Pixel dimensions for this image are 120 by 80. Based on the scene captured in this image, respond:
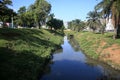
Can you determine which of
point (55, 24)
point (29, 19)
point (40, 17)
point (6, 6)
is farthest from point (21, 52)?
point (55, 24)

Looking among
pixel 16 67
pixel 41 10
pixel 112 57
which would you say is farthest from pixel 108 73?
pixel 41 10

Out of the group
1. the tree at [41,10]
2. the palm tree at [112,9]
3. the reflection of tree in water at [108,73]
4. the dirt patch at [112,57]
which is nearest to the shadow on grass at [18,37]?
the dirt patch at [112,57]

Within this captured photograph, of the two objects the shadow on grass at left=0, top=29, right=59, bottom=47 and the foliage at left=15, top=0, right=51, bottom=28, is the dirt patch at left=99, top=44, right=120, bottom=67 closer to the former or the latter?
the shadow on grass at left=0, top=29, right=59, bottom=47

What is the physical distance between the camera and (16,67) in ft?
64.5

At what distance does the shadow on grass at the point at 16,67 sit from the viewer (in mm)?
17233

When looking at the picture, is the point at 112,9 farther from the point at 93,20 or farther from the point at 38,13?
the point at 93,20

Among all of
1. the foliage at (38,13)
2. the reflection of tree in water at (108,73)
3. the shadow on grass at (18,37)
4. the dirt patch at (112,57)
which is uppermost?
the foliage at (38,13)

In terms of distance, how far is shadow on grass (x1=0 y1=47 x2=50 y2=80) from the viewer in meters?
17.2

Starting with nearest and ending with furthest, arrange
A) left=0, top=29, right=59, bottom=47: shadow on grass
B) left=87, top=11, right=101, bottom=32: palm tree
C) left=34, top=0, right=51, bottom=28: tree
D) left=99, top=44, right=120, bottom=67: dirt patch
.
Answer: left=99, top=44, right=120, bottom=67: dirt patch < left=0, top=29, right=59, bottom=47: shadow on grass < left=34, top=0, right=51, bottom=28: tree < left=87, top=11, right=101, bottom=32: palm tree

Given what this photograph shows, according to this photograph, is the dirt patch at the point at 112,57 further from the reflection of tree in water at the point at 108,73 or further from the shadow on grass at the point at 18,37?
the shadow on grass at the point at 18,37

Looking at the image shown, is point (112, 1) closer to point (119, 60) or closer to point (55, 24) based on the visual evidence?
point (119, 60)

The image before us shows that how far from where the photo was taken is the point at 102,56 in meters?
31.9

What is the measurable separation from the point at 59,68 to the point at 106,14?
24410 millimetres

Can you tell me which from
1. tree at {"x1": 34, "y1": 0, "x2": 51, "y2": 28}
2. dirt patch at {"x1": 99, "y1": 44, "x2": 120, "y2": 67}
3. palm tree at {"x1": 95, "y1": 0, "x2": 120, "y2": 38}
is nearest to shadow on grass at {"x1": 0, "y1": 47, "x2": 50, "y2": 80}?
dirt patch at {"x1": 99, "y1": 44, "x2": 120, "y2": 67}
